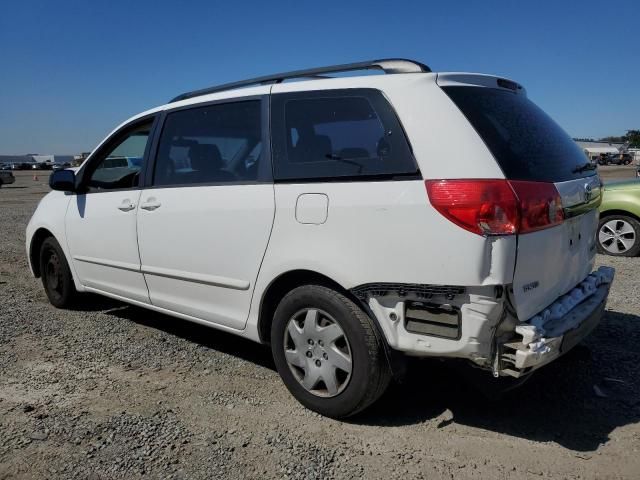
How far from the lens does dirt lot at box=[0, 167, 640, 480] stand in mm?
2572

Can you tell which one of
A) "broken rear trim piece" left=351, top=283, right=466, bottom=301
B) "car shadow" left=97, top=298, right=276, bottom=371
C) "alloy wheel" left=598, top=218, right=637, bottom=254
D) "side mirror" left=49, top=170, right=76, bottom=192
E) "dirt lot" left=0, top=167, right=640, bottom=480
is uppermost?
"side mirror" left=49, top=170, right=76, bottom=192

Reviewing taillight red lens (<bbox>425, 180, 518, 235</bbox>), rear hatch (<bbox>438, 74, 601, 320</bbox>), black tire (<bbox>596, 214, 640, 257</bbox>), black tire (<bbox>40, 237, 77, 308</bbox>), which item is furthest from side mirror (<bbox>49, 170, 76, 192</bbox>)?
black tire (<bbox>596, 214, 640, 257</bbox>)

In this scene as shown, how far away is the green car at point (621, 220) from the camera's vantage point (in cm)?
738

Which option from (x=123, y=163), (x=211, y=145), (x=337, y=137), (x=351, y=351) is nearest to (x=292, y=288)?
(x=351, y=351)

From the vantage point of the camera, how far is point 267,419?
3.03 meters

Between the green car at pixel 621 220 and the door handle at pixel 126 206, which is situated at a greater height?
the door handle at pixel 126 206

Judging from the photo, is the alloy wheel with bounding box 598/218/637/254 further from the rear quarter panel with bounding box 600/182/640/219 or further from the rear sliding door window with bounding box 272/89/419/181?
the rear sliding door window with bounding box 272/89/419/181

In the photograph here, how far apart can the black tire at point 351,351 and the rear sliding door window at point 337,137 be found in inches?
25.8

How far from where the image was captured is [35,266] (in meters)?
5.51

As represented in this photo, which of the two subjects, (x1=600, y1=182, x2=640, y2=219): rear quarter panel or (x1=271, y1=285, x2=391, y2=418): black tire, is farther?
(x1=600, y1=182, x2=640, y2=219): rear quarter panel

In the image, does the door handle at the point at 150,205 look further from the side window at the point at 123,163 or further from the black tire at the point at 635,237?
the black tire at the point at 635,237

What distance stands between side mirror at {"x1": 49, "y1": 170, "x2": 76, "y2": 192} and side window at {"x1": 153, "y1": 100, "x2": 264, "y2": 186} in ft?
3.84

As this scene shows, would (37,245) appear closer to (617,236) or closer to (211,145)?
(211,145)

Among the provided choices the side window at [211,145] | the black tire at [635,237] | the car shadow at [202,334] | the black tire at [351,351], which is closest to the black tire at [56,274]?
the car shadow at [202,334]
